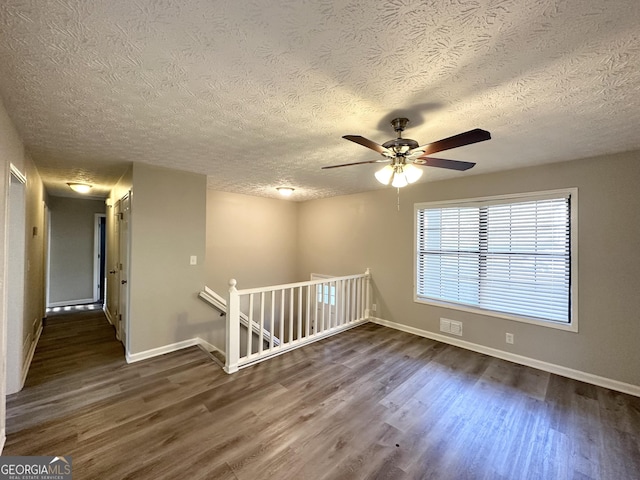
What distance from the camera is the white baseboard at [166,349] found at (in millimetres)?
3134

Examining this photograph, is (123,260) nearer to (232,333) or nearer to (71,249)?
(232,333)

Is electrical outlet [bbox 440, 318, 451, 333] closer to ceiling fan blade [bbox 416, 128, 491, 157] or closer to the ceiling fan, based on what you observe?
the ceiling fan

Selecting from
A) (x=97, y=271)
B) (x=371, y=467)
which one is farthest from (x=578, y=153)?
(x=97, y=271)

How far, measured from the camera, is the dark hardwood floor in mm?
1726

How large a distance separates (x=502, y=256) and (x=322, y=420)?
2879mm

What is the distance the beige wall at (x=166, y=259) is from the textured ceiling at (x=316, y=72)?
0.81m

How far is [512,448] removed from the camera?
1888 mm

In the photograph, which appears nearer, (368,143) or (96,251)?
(368,143)

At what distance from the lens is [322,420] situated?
85.0 inches

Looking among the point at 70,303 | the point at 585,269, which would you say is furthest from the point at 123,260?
the point at 585,269

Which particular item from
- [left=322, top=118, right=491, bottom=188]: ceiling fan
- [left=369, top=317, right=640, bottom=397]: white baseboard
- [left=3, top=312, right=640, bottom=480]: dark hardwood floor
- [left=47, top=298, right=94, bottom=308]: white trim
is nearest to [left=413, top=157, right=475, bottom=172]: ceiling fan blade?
[left=322, top=118, right=491, bottom=188]: ceiling fan

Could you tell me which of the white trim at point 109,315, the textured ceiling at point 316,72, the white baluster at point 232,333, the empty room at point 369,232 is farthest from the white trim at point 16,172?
the white trim at point 109,315

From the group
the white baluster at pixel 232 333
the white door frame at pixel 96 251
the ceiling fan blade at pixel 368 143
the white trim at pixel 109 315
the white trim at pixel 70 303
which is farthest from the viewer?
the white door frame at pixel 96 251

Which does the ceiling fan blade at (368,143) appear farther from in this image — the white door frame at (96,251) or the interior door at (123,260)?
the white door frame at (96,251)
